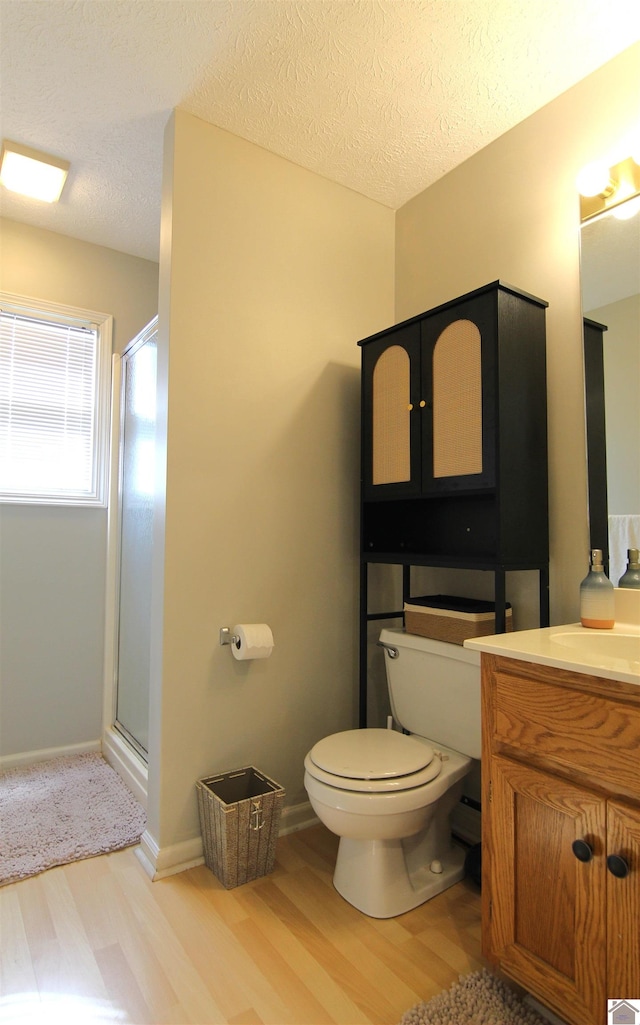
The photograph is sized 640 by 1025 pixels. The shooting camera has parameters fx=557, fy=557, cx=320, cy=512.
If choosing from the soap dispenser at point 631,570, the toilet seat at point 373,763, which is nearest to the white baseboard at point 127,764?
the toilet seat at point 373,763

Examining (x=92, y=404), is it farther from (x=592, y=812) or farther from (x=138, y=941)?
(x=592, y=812)

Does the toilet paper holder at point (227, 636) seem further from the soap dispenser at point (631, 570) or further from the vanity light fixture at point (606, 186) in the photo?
the vanity light fixture at point (606, 186)

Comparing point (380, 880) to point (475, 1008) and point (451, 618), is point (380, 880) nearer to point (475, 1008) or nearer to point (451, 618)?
point (475, 1008)

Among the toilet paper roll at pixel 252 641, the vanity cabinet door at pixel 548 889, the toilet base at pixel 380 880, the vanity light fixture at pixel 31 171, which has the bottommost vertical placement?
the toilet base at pixel 380 880

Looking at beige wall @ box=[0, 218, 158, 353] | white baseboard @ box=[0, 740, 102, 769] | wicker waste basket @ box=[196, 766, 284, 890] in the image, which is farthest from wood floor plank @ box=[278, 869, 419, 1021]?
beige wall @ box=[0, 218, 158, 353]

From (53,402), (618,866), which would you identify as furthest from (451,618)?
A: (53,402)

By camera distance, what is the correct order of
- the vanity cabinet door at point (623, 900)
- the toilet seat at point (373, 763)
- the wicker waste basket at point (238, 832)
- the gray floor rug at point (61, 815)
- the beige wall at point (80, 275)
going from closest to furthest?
the vanity cabinet door at point (623, 900) → the toilet seat at point (373, 763) → the wicker waste basket at point (238, 832) → the gray floor rug at point (61, 815) → the beige wall at point (80, 275)

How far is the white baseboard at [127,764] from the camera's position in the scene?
2201 mm

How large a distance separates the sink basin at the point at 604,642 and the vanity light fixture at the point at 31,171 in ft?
8.13

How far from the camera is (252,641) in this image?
6.13 ft

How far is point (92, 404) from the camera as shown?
2.87 m

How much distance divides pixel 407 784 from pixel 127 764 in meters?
1.41

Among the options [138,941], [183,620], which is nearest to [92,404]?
[183,620]

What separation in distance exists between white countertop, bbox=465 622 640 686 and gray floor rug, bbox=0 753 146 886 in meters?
1.52
